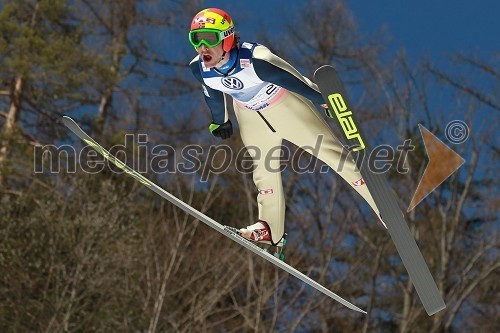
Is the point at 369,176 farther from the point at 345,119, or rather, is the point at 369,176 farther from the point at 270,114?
the point at 270,114

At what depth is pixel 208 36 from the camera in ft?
14.4

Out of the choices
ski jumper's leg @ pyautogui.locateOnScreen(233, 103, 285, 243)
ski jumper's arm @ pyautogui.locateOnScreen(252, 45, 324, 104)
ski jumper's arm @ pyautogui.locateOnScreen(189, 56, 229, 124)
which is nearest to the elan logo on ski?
ski jumper's arm @ pyautogui.locateOnScreen(252, 45, 324, 104)

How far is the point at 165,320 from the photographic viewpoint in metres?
15.1

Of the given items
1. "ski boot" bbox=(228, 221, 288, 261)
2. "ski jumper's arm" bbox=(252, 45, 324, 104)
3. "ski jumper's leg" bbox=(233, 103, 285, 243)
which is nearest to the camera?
"ski jumper's arm" bbox=(252, 45, 324, 104)

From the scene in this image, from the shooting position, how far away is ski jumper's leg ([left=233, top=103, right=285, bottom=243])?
5035mm

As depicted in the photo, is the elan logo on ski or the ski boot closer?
the elan logo on ski

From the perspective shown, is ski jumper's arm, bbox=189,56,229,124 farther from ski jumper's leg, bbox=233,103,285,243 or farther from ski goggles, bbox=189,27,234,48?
ski goggles, bbox=189,27,234,48

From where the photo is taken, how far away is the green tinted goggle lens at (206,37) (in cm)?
438

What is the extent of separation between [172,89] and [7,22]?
16.4 ft

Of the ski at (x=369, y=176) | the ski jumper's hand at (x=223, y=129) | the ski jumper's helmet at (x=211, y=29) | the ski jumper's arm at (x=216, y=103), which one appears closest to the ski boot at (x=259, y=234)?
the ski jumper's hand at (x=223, y=129)

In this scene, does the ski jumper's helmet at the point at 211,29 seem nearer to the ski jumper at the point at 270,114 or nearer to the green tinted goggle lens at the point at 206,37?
the green tinted goggle lens at the point at 206,37

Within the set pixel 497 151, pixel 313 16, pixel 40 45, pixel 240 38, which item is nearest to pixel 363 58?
pixel 313 16

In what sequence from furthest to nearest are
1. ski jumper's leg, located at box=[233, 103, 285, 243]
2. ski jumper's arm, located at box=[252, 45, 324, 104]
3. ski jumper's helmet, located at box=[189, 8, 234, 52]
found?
ski jumper's leg, located at box=[233, 103, 285, 243], ski jumper's arm, located at box=[252, 45, 324, 104], ski jumper's helmet, located at box=[189, 8, 234, 52]

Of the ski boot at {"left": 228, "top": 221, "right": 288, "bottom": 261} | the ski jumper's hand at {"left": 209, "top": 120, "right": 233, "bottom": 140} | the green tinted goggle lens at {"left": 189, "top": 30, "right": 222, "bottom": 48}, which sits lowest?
the ski boot at {"left": 228, "top": 221, "right": 288, "bottom": 261}
